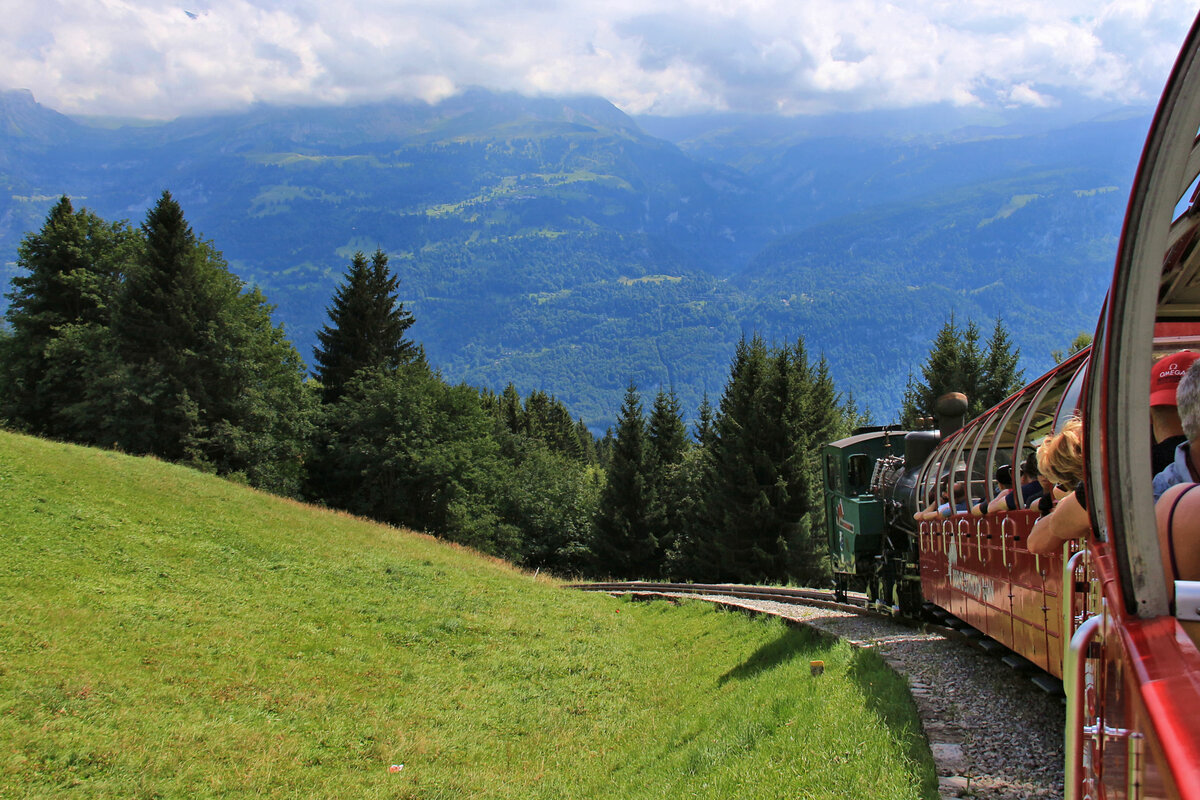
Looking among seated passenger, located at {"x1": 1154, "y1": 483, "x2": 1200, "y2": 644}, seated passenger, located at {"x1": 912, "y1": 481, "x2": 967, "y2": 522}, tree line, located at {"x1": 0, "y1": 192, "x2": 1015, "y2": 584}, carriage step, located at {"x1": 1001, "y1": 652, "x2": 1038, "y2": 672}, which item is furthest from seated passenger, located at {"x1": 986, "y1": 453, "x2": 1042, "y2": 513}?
tree line, located at {"x1": 0, "y1": 192, "x2": 1015, "y2": 584}

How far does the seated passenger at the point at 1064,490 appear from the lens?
2994 mm

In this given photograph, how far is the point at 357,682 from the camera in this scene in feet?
42.0

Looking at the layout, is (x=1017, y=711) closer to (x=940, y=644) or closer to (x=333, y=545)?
(x=940, y=644)

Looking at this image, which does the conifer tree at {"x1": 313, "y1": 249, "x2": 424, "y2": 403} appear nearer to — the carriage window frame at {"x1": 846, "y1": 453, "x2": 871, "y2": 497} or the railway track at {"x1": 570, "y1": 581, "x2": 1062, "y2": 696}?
the railway track at {"x1": 570, "y1": 581, "x2": 1062, "y2": 696}

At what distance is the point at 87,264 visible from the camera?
45125mm

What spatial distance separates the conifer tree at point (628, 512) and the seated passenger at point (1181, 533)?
144 feet

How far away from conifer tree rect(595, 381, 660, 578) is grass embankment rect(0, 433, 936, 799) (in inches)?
974

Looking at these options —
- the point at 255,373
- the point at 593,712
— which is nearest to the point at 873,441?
the point at 593,712

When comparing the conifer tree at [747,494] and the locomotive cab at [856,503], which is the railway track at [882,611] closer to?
the locomotive cab at [856,503]

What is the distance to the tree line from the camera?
38406 mm

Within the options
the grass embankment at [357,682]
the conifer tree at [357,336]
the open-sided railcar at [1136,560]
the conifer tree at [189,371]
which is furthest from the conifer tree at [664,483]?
the open-sided railcar at [1136,560]

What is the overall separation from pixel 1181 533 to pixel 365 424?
51.1 meters

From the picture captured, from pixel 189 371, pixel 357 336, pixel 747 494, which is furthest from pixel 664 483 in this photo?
pixel 189 371

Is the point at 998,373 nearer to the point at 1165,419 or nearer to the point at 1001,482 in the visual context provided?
the point at 1001,482
